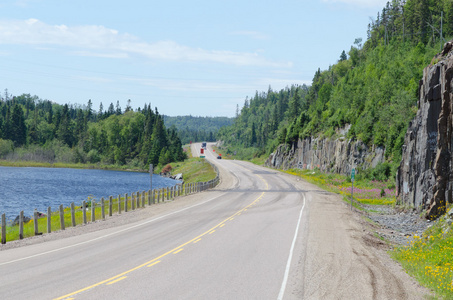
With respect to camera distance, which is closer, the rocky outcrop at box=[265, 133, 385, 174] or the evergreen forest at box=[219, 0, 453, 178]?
the evergreen forest at box=[219, 0, 453, 178]

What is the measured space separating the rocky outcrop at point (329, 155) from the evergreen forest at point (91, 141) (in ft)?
187

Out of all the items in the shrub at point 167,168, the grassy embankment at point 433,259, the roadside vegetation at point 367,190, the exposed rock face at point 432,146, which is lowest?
the shrub at point 167,168

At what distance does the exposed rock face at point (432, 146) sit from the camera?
27312mm

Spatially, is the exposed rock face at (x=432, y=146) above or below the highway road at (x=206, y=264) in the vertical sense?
above

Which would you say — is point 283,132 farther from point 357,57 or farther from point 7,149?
point 7,149

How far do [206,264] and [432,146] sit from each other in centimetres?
2098

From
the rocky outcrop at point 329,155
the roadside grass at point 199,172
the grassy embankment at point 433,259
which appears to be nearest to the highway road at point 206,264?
the grassy embankment at point 433,259

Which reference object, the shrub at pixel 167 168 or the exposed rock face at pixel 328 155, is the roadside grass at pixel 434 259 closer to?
the exposed rock face at pixel 328 155

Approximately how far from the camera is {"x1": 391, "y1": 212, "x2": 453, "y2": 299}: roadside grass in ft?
42.3

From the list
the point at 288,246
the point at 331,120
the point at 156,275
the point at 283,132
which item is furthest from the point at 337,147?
the point at 156,275

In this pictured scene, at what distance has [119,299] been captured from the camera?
10469 millimetres

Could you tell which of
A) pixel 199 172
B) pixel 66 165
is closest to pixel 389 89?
pixel 199 172

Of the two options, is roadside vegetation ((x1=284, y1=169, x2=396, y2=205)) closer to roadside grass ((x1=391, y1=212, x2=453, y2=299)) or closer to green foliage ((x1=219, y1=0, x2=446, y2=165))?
green foliage ((x1=219, y1=0, x2=446, y2=165))

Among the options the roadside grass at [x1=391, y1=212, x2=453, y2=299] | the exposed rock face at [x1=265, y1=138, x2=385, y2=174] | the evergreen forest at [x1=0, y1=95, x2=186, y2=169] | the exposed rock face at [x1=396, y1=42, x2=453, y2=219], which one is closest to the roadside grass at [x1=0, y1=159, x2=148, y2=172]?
Answer: the evergreen forest at [x1=0, y1=95, x2=186, y2=169]
